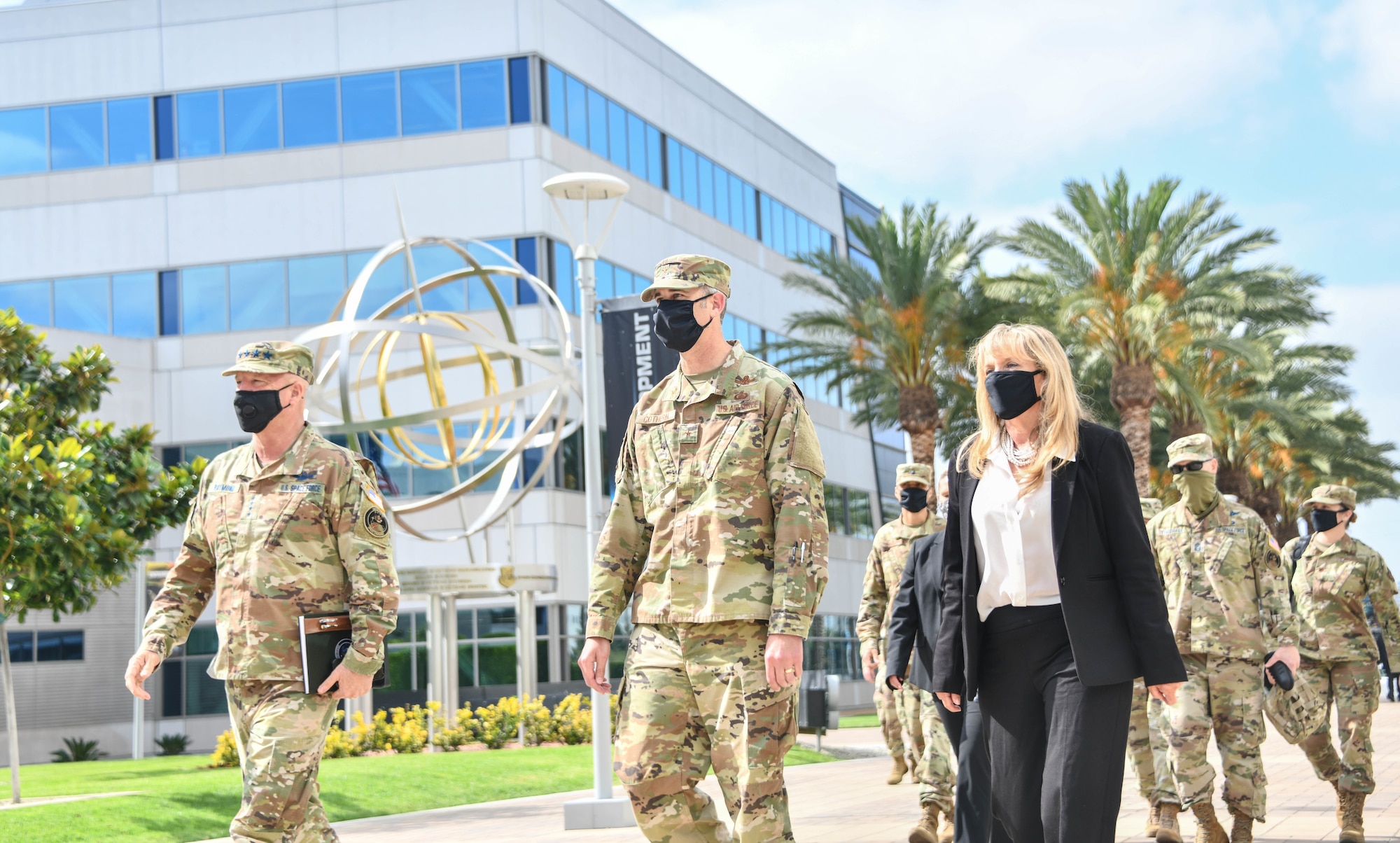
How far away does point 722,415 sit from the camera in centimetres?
550

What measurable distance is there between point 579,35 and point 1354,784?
1219 inches

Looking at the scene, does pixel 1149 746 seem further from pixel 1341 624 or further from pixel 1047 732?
pixel 1047 732

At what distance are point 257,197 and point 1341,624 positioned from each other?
30.7 metres

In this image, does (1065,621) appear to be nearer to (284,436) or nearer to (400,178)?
(284,436)

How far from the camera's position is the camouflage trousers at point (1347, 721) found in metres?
9.89

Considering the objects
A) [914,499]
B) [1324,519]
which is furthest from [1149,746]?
[1324,519]

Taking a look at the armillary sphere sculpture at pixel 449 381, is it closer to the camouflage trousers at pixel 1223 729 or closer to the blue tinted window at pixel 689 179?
the blue tinted window at pixel 689 179

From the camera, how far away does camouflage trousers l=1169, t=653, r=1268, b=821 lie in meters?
8.88

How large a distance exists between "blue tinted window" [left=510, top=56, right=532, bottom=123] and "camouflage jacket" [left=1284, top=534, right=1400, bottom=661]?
2660 cm

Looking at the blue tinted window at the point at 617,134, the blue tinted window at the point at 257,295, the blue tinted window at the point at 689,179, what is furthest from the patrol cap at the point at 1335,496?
the blue tinted window at the point at 689,179

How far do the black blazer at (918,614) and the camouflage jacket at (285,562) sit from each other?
2095 millimetres

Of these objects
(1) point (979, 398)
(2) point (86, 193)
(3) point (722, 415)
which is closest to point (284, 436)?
(3) point (722, 415)

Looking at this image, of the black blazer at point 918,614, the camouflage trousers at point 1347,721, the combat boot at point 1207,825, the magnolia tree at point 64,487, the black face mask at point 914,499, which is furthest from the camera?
the magnolia tree at point 64,487

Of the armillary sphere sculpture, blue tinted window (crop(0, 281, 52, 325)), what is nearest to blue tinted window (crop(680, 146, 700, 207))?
the armillary sphere sculpture
